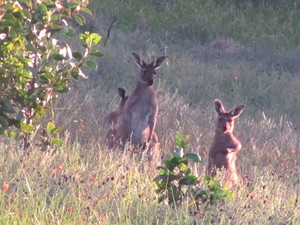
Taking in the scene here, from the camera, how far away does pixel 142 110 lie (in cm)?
1102

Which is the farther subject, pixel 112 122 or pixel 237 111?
pixel 112 122

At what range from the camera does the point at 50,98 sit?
782 cm

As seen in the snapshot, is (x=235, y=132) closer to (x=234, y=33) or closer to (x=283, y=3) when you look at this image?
(x=234, y=33)

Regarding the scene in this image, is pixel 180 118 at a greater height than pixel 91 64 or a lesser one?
lesser

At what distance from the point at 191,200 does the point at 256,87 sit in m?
9.37

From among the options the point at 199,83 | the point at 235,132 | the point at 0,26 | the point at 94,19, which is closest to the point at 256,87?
the point at 199,83

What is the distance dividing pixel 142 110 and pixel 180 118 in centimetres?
57

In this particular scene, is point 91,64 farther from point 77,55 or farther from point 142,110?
point 142,110

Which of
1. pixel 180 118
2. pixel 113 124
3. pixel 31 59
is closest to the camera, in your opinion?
pixel 31 59

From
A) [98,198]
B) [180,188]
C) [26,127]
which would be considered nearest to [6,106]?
[26,127]

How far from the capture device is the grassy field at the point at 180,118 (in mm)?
5895

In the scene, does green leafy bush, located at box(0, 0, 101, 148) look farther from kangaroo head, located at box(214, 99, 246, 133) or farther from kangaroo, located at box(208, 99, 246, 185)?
kangaroo head, located at box(214, 99, 246, 133)

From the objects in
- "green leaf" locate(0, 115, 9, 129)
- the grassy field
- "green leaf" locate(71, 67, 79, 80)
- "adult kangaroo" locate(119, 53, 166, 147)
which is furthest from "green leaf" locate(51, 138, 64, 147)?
"adult kangaroo" locate(119, 53, 166, 147)

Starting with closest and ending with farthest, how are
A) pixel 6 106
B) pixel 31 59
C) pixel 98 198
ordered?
1. pixel 98 198
2. pixel 6 106
3. pixel 31 59
